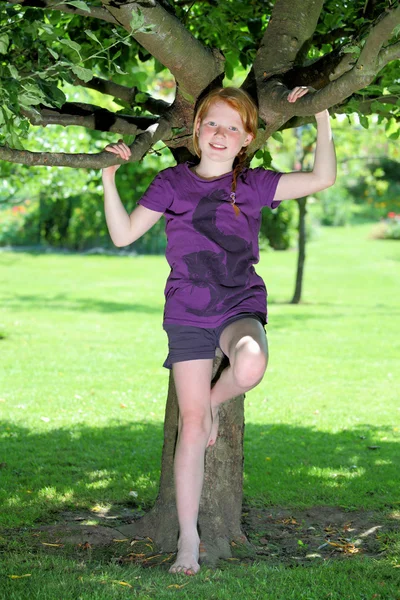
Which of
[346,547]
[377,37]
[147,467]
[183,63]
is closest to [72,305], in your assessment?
[147,467]

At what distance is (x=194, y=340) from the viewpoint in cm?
358

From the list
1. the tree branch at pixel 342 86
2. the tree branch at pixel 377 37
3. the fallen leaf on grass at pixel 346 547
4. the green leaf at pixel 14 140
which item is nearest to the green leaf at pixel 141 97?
the tree branch at pixel 342 86

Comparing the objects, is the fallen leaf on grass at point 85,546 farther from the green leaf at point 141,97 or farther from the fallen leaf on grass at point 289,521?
the green leaf at point 141,97

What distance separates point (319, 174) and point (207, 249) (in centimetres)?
58

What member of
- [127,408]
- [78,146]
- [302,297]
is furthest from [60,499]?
[302,297]

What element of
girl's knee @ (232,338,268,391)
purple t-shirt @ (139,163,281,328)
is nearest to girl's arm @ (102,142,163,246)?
purple t-shirt @ (139,163,281,328)

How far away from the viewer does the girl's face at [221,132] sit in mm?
3754

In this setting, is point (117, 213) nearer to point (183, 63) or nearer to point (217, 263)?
point (217, 263)

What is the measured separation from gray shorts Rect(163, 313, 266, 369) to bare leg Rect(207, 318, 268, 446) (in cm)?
5

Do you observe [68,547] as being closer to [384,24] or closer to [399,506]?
[399,506]

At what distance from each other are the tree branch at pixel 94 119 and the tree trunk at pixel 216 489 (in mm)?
1320

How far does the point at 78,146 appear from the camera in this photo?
11.8 meters

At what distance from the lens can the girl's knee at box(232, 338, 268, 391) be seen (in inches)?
132

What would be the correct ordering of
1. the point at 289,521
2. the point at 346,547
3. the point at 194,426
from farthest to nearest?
the point at 289,521
the point at 346,547
the point at 194,426
